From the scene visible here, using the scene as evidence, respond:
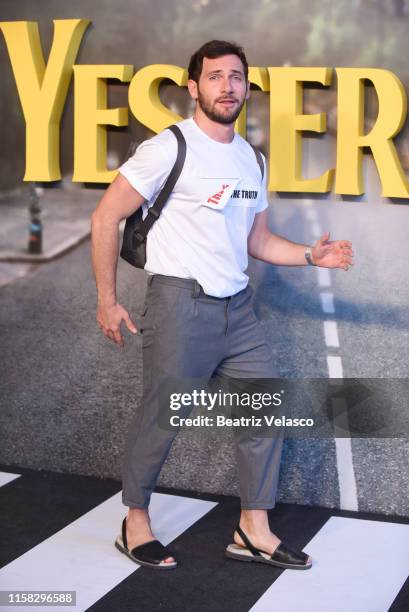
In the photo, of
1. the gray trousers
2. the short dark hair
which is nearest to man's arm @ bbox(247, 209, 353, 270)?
the gray trousers

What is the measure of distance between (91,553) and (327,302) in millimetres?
1381

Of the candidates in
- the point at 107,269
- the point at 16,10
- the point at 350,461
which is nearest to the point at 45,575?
the point at 107,269

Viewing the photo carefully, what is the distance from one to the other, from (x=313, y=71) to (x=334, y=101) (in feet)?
0.48

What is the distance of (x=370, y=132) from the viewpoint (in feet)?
12.7

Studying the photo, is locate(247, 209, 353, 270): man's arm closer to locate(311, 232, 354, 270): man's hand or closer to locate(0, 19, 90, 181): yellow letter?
locate(311, 232, 354, 270): man's hand

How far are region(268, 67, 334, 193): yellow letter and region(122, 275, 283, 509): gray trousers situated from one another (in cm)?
66

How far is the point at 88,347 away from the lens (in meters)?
4.43

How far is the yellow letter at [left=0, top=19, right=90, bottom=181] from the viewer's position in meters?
4.25

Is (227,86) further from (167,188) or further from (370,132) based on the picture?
(370,132)

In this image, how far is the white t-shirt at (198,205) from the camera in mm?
3305

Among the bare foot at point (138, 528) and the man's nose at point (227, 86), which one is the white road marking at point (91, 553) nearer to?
the bare foot at point (138, 528)

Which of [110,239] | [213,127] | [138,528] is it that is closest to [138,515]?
[138,528]

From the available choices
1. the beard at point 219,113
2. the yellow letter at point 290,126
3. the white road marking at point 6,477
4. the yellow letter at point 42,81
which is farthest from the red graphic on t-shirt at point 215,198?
the white road marking at point 6,477

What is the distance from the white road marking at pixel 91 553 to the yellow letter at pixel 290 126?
4.48 ft
